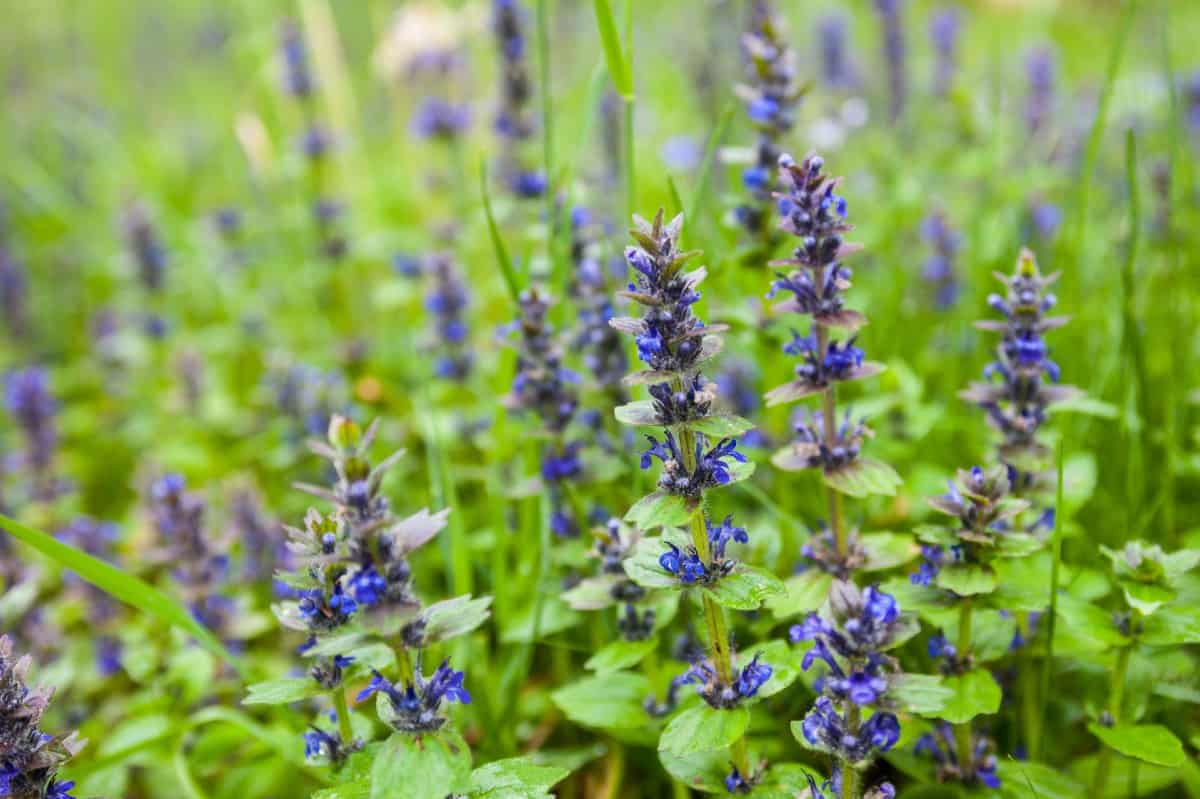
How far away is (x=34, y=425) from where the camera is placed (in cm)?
409

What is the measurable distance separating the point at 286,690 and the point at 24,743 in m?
0.47

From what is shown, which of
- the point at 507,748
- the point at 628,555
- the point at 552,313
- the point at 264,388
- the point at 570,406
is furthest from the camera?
the point at 264,388

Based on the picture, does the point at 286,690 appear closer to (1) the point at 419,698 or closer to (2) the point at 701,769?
(1) the point at 419,698

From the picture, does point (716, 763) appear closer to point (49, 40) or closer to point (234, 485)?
point (234, 485)

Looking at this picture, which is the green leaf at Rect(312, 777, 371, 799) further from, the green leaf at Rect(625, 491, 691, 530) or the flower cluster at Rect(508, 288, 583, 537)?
the flower cluster at Rect(508, 288, 583, 537)

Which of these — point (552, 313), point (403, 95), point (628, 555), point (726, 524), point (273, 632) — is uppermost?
point (403, 95)

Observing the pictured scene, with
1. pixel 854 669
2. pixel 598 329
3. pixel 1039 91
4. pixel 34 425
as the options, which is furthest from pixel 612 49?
pixel 1039 91

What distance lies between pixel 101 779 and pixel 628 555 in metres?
1.43

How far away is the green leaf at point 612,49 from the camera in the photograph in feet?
7.20

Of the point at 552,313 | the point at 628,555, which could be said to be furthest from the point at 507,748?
the point at 552,313

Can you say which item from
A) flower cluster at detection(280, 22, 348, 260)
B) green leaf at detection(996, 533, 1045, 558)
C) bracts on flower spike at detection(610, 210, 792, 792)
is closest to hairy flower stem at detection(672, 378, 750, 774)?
bracts on flower spike at detection(610, 210, 792, 792)

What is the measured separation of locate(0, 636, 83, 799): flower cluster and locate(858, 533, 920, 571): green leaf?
1.61 meters

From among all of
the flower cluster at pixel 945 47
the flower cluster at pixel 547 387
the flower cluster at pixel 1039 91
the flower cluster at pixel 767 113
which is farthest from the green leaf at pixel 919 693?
the flower cluster at pixel 1039 91

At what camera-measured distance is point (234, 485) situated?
3430 millimetres
